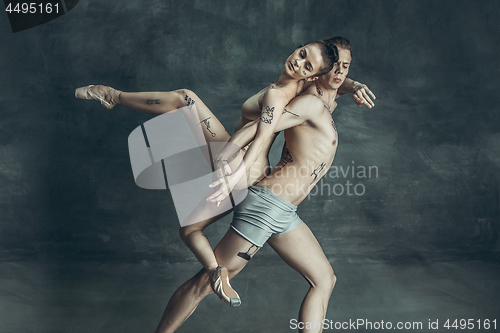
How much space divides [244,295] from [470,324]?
72.1 inches

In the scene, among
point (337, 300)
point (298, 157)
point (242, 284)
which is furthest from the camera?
point (242, 284)

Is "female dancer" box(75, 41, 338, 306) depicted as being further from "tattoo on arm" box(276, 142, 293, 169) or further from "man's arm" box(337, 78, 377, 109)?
"man's arm" box(337, 78, 377, 109)

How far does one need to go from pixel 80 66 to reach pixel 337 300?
11.1ft

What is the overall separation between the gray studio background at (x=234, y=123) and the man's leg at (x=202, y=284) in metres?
1.68

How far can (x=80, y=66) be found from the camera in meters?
4.62

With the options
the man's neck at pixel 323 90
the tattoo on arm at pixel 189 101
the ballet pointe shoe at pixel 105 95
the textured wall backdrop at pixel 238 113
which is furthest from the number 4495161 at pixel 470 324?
the ballet pointe shoe at pixel 105 95

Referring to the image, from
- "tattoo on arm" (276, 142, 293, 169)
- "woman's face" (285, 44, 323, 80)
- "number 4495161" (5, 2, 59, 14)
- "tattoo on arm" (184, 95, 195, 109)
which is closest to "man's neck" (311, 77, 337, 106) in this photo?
"woman's face" (285, 44, 323, 80)

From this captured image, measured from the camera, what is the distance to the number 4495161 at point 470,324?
11.6ft

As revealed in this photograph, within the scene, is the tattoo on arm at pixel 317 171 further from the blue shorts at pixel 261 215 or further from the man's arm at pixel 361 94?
the man's arm at pixel 361 94

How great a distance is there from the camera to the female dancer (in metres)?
2.35

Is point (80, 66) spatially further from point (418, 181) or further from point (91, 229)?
point (418, 181)

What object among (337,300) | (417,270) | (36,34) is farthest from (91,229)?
(417,270)

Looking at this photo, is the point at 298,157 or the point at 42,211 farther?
the point at 42,211

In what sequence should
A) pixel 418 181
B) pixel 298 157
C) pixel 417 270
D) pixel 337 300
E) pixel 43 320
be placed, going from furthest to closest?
pixel 418 181
pixel 417 270
pixel 337 300
pixel 43 320
pixel 298 157
